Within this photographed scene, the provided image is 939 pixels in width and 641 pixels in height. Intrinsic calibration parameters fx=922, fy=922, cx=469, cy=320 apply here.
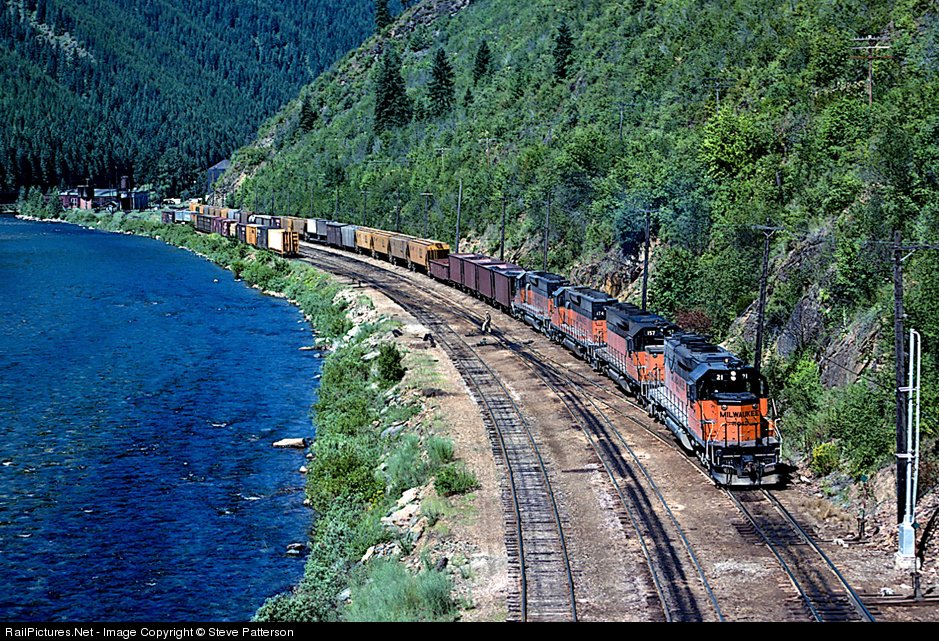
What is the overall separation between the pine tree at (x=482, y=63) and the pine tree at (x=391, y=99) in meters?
13.9

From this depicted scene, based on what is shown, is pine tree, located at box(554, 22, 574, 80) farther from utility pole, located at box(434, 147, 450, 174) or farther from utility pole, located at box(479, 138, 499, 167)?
utility pole, located at box(434, 147, 450, 174)

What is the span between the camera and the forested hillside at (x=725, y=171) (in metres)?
39.0

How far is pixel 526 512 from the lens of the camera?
97.9 ft

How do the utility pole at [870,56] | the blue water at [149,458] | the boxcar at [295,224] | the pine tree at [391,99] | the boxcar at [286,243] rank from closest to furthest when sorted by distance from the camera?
the blue water at [149,458] < the utility pole at [870,56] < the boxcar at [286,243] < the boxcar at [295,224] < the pine tree at [391,99]

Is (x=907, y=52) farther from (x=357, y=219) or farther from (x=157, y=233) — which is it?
(x=157, y=233)

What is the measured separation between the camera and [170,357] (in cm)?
6575

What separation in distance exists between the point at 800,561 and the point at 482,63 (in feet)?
463

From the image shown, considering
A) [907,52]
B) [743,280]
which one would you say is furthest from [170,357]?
[907,52]

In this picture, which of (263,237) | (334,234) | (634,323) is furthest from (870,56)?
(263,237)

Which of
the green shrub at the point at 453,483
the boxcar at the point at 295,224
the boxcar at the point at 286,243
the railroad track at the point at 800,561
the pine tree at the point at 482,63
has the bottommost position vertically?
the railroad track at the point at 800,561

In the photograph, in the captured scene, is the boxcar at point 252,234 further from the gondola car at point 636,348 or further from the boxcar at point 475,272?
the gondola car at point 636,348

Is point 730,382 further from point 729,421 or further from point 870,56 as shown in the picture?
point 870,56

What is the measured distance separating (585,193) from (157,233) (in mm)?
116524

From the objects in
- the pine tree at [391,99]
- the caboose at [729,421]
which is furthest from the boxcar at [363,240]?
the caboose at [729,421]
